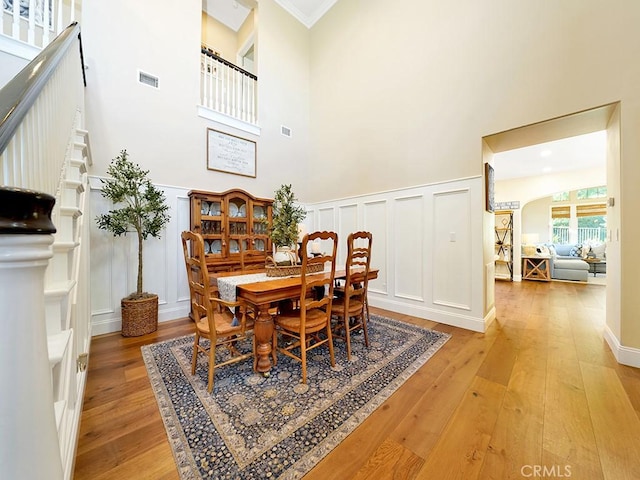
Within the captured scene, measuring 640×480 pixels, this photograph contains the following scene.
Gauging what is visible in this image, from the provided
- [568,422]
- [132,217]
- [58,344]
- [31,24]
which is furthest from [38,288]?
[31,24]

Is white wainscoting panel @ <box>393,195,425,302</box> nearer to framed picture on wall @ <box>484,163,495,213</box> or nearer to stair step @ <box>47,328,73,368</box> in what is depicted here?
framed picture on wall @ <box>484,163,495,213</box>

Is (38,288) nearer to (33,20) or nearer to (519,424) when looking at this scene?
(519,424)

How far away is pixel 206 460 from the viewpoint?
4.01ft

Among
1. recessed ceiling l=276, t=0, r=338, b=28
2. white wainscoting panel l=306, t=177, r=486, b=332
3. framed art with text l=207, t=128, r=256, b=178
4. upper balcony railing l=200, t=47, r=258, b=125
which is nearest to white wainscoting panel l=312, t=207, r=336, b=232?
white wainscoting panel l=306, t=177, r=486, b=332

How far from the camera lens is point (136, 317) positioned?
8.59 ft

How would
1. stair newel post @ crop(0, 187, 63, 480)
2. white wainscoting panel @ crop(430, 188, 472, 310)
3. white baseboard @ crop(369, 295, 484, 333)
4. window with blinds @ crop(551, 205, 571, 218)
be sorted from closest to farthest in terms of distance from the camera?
1. stair newel post @ crop(0, 187, 63, 480)
2. white baseboard @ crop(369, 295, 484, 333)
3. white wainscoting panel @ crop(430, 188, 472, 310)
4. window with blinds @ crop(551, 205, 571, 218)

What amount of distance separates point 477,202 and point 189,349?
343cm

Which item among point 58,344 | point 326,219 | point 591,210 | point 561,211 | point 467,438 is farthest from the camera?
point 561,211

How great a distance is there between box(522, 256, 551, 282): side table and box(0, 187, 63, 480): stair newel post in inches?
323

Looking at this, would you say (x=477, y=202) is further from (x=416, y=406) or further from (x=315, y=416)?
(x=315, y=416)

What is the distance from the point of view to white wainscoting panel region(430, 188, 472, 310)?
297cm

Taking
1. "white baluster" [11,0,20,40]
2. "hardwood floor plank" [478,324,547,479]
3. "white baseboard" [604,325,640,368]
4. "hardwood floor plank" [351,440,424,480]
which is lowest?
"hardwood floor plank" [351,440,424,480]

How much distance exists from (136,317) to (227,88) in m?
3.39

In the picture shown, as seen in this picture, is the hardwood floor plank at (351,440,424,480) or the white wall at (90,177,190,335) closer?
the hardwood floor plank at (351,440,424,480)
